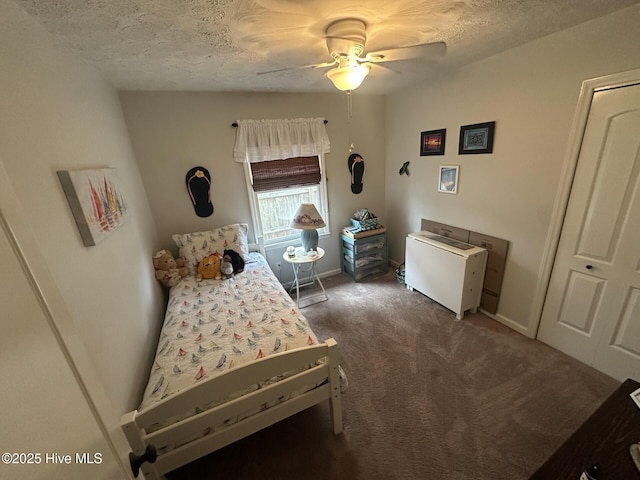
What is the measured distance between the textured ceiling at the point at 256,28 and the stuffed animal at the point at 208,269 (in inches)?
63.0

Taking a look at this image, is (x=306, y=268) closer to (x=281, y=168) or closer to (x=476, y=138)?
(x=281, y=168)

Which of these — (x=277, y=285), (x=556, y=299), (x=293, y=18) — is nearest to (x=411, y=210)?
(x=556, y=299)

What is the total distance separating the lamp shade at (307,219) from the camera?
9.28ft

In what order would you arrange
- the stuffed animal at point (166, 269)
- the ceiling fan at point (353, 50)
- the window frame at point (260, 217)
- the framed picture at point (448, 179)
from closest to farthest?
1. the ceiling fan at point (353, 50)
2. the stuffed animal at point (166, 269)
3. the framed picture at point (448, 179)
4. the window frame at point (260, 217)

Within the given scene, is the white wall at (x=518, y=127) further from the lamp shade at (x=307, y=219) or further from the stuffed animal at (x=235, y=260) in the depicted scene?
the stuffed animal at (x=235, y=260)

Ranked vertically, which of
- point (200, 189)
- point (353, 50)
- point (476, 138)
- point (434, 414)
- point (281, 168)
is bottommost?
point (434, 414)

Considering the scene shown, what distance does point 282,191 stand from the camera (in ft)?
10.6

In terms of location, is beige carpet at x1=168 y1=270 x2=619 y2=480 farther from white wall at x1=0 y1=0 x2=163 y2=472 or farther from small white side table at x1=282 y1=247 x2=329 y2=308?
white wall at x1=0 y1=0 x2=163 y2=472

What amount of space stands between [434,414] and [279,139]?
2.89 meters

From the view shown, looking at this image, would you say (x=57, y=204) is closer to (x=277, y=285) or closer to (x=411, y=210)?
(x=277, y=285)

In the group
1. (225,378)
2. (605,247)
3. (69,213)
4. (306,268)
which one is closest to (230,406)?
(225,378)

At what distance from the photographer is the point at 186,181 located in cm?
273

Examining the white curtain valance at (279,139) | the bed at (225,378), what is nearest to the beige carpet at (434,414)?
the bed at (225,378)

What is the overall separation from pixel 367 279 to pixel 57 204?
10.1 feet
